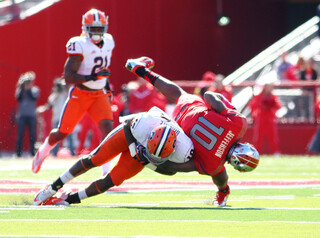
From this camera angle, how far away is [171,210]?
23.7ft

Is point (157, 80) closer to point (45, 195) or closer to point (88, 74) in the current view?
point (45, 195)

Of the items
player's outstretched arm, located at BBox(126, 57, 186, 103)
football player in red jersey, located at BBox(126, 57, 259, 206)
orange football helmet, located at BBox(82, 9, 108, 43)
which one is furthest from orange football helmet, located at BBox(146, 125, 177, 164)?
orange football helmet, located at BBox(82, 9, 108, 43)

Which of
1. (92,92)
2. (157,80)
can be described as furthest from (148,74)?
(92,92)

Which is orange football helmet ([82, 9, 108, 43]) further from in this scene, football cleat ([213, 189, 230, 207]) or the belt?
football cleat ([213, 189, 230, 207])

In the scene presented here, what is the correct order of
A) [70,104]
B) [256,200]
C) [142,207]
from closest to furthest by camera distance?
[142,207]
[256,200]
[70,104]

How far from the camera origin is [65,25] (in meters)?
21.9

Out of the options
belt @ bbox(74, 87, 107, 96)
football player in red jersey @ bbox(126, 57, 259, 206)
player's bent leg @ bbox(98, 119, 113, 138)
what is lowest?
player's bent leg @ bbox(98, 119, 113, 138)

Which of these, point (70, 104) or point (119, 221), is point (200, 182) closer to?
point (70, 104)

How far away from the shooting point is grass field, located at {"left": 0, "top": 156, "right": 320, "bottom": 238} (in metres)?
5.91

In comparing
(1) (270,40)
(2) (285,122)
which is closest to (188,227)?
(2) (285,122)

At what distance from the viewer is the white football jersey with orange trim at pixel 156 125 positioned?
725cm

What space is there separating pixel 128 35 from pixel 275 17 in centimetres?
645

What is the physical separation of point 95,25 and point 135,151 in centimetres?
307

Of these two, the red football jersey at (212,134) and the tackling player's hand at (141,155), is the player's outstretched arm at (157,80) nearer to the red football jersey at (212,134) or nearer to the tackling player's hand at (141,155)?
the red football jersey at (212,134)
